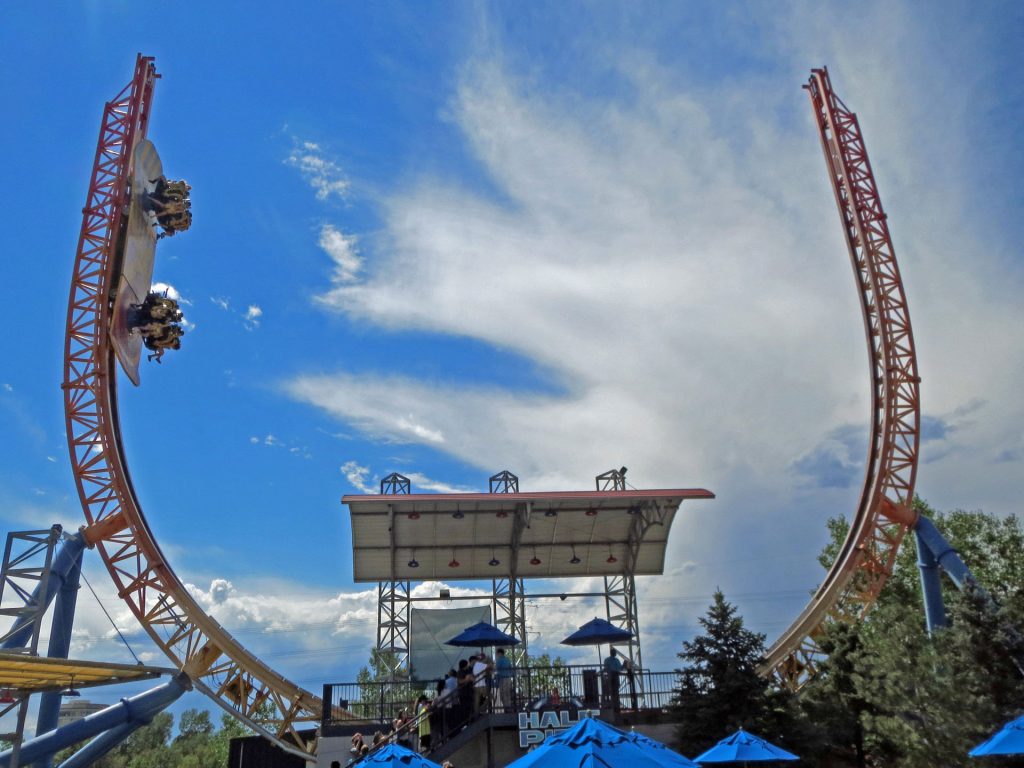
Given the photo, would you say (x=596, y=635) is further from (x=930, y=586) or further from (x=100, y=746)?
(x=100, y=746)

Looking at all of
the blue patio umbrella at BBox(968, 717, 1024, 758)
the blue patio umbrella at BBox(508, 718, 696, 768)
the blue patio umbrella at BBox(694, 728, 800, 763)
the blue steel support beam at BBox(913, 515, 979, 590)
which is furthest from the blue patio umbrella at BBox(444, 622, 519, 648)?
the blue steel support beam at BBox(913, 515, 979, 590)

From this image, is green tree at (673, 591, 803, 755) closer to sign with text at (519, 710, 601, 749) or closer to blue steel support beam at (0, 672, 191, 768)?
sign with text at (519, 710, 601, 749)

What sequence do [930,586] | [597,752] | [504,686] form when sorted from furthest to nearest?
[930,586], [504,686], [597,752]

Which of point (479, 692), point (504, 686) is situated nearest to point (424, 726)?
point (479, 692)

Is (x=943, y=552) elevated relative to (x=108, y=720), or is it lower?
elevated

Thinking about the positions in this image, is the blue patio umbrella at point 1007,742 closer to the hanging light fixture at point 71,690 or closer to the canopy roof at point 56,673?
the canopy roof at point 56,673

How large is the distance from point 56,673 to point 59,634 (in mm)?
9736

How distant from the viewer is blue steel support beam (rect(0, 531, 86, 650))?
2094cm

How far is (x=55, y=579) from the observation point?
22875 mm

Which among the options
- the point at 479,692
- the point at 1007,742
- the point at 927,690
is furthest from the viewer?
the point at 479,692

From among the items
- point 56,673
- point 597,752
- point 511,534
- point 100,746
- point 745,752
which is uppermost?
point 511,534

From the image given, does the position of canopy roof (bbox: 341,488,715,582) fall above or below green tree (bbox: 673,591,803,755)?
above

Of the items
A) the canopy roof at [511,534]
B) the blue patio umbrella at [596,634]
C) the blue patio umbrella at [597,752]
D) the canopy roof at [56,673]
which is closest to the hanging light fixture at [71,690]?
the canopy roof at [56,673]

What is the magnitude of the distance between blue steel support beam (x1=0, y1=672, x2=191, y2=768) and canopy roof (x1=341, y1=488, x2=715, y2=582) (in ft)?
21.8
